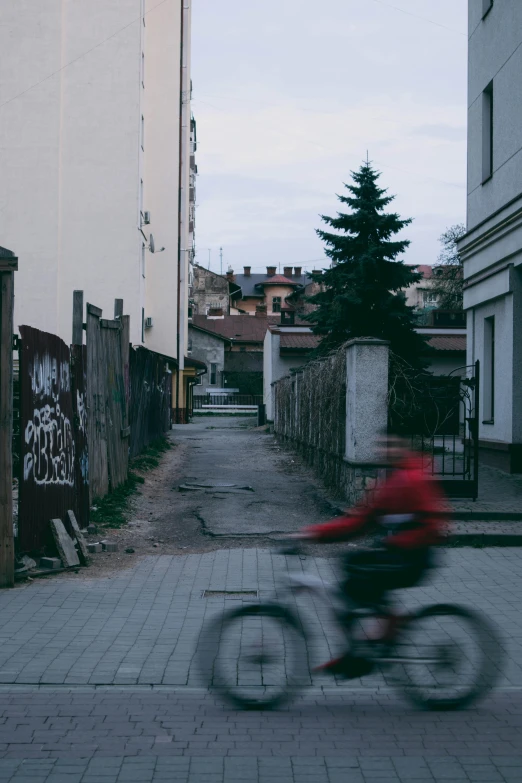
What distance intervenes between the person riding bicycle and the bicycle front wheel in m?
0.24

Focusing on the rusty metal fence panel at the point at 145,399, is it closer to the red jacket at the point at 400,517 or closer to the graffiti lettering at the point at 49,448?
the graffiti lettering at the point at 49,448

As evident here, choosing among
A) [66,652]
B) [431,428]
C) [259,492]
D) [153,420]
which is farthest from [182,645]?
[153,420]

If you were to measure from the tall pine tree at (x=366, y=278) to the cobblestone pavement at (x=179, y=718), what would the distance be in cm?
2467

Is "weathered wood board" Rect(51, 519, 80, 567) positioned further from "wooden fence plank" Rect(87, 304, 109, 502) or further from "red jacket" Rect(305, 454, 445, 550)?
"red jacket" Rect(305, 454, 445, 550)

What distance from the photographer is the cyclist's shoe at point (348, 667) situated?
5113 millimetres

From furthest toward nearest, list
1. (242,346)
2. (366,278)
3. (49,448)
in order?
(242,346)
(366,278)
(49,448)

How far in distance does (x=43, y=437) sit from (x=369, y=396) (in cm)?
465

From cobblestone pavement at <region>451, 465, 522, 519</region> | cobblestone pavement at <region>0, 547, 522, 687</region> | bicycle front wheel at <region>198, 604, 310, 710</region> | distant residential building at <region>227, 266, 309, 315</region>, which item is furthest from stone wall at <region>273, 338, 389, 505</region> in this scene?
distant residential building at <region>227, 266, 309, 315</region>

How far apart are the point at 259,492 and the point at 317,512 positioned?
2.19 metres

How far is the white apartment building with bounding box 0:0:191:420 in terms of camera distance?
104 feet

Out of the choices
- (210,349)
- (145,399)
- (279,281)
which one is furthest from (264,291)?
(145,399)

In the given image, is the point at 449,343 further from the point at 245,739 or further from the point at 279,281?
the point at 279,281

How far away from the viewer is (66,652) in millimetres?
6309

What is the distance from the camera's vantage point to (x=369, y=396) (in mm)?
12086
